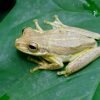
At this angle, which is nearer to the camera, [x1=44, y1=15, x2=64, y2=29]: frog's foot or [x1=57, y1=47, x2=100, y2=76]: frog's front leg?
[x1=57, y1=47, x2=100, y2=76]: frog's front leg

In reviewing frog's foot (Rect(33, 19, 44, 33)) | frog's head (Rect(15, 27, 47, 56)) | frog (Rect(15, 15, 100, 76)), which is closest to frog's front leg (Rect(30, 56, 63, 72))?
frog (Rect(15, 15, 100, 76))

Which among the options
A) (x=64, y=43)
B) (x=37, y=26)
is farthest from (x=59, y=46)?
(x=37, y=26)

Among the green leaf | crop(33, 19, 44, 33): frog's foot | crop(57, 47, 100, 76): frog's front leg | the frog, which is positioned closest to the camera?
the green leaf

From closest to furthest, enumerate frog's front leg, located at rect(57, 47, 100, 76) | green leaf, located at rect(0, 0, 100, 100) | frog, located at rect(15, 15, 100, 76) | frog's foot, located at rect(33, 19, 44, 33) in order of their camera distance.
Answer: green leaf, located at rect(0, 0, 100, 100)
frog's front leg, located at rect(57, 47, 100, 76)
frog, located at rect(15, 15, 100, 76)
frog's foot, located at rect(33, 19, 44, 33)

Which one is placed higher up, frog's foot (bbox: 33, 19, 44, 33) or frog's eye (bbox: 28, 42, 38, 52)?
frog's foot (bbox: 33, 19, 44, 33)

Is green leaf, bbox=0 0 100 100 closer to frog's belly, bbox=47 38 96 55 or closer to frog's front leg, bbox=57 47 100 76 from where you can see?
frog's front leg, bbox=57 47 100 76

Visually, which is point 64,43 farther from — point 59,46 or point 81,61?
point 81,61

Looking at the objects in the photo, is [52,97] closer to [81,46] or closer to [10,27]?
[81,46]
